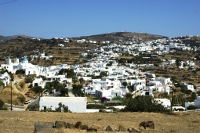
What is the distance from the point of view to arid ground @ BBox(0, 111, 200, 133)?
9.67 meters

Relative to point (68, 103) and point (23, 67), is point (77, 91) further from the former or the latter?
point (23, 67)

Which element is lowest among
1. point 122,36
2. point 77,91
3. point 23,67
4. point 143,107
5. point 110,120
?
point 77,91

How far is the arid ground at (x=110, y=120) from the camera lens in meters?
9.67

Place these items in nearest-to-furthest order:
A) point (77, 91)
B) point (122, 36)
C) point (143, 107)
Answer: point (143, 107)
point (77, 91)
point (122, 36)

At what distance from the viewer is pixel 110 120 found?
11352 millimetres

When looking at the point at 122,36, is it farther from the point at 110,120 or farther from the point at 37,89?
the point at 110,120

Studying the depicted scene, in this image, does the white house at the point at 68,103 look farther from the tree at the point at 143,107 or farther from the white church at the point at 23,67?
the white church at the point at 23,67

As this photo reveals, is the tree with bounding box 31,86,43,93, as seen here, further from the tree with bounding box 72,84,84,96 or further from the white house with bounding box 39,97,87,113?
the white house with bounding box 39,97,87,113

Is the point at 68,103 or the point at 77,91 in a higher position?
the point at 68,103

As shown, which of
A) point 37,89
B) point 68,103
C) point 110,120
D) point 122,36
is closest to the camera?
point 110,120

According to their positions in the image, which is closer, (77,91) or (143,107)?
(143,107)

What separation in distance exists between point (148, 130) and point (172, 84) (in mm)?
38779

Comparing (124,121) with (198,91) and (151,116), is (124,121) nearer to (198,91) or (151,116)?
(151,116)

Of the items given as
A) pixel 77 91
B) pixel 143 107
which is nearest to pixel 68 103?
pixel 143 107
